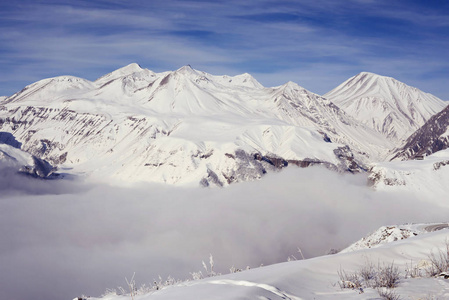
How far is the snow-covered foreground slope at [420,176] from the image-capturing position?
163m

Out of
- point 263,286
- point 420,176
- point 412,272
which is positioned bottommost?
point 420,176

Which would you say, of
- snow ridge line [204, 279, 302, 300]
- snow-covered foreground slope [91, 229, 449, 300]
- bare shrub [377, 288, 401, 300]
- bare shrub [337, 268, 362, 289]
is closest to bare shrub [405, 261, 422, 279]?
snow-covered foreground slope [91, 229, 449, 300]

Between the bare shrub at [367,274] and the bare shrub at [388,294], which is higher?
the bare shrub at [388,294]

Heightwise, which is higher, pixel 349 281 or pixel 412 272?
pixel 349 281

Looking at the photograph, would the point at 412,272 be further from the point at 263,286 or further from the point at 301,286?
the point at 263,286

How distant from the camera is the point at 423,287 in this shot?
9430 mm

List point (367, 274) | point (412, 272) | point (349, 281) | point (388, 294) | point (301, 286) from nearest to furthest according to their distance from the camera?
point (388, 294)
point (301, 286)
point (349, 281)
point (367, 274)
point (412, 272)

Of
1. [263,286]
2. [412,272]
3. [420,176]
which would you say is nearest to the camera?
[263,286]

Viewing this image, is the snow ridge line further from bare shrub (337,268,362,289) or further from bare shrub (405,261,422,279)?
bare shrub (405,261,422,279)

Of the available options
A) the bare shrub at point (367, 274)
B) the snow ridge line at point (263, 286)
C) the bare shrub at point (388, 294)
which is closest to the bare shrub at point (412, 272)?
the bare shrub at point (367, 274)

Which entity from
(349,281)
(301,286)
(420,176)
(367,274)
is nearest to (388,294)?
(349,281)

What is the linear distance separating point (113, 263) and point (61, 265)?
55.1 feet

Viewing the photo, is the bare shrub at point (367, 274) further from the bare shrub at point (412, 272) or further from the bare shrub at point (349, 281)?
the bare shrub at point (412, 272)

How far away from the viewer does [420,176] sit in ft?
557
